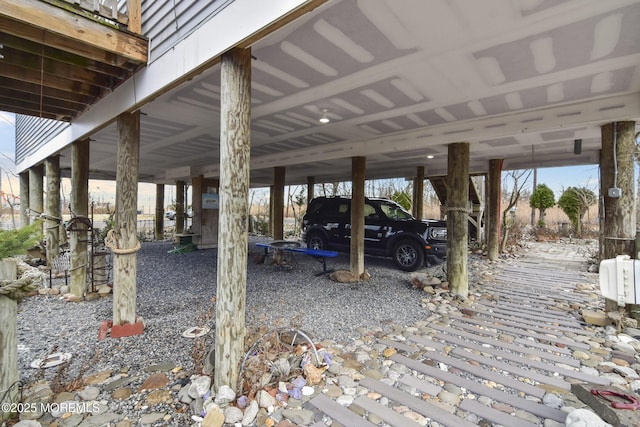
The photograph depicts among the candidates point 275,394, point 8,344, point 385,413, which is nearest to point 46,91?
point 8,344

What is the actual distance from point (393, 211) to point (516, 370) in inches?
203

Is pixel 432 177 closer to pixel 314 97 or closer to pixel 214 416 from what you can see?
pixel 314 97

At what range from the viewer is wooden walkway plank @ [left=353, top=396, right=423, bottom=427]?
6.48 feet

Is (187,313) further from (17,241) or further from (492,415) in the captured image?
(492,415)

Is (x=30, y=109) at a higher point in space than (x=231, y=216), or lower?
higher

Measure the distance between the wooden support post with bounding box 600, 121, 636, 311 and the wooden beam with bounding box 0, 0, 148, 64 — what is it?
5666 mm

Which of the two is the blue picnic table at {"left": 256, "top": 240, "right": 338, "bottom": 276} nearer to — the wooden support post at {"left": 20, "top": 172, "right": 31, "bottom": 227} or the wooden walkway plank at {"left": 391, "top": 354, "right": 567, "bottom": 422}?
the wooden walkway plank at {"left": 391, "top": 354, "right": 567, "bottom": 422}

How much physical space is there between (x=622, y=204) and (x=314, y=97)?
412 centimetres

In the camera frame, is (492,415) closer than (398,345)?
Yes

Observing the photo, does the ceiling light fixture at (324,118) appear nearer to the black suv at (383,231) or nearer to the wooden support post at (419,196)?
the black suv at (383,231)

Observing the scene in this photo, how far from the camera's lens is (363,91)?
10.8ft

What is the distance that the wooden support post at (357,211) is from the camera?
19.2 ft

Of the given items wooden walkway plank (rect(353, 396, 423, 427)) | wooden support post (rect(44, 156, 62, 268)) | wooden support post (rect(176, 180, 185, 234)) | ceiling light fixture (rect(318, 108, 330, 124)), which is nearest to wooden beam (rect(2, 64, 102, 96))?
ceiling light fixture (rect(318, 108, 330, 124))

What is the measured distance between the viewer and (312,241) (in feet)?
28.1
